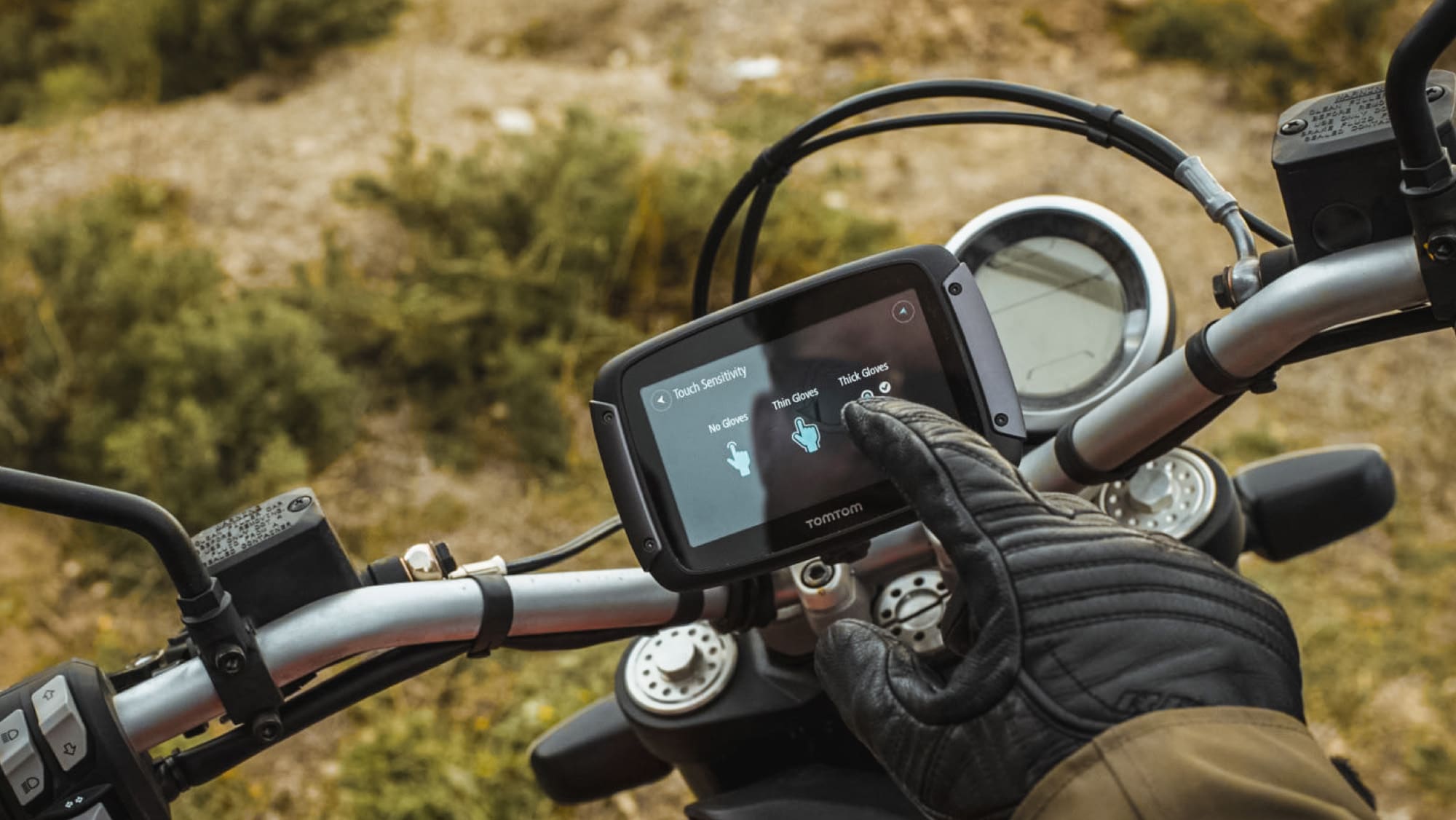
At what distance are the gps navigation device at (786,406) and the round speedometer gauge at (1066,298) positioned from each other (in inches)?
6.9

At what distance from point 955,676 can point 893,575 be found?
1.00 feet

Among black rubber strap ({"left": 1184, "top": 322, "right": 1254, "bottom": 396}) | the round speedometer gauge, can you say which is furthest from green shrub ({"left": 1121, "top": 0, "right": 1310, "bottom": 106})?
black rubber strap ({"left": 1184, "top": 322, "right": 1254, "bottom": 396})

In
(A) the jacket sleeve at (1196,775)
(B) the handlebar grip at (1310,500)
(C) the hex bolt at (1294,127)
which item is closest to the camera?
(A) the jacket sleeve at (1196,775)

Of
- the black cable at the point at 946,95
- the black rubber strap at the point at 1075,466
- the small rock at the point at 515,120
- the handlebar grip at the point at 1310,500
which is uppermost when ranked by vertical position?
the small rock at the point at 515,120

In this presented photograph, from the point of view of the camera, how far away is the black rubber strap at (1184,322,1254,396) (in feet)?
2.92

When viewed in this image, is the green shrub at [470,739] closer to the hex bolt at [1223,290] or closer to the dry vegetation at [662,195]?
the dry vegetation at [662,195]

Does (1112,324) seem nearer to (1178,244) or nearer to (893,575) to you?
(893,575)

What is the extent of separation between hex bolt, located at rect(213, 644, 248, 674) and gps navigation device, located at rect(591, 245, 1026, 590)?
0.29 meters

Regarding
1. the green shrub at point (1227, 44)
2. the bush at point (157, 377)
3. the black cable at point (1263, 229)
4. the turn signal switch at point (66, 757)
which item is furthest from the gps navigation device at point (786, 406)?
the green shrub at point (1227, 44)

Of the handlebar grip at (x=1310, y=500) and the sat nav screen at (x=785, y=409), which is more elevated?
the sat nav screen at (x=785, y=409)

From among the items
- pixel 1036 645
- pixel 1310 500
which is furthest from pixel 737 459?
pixel 1310 500

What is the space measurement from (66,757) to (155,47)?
373 centimetres

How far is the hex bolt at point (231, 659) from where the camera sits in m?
0.87

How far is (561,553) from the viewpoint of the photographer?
1.13 meters
